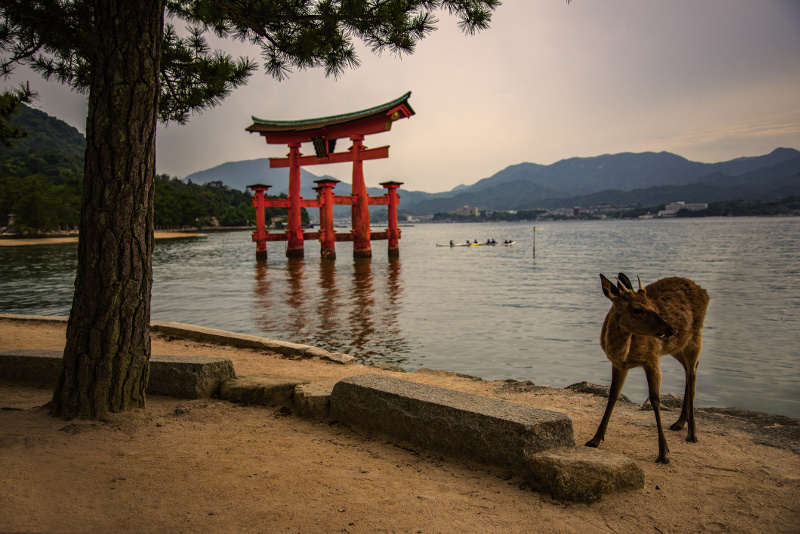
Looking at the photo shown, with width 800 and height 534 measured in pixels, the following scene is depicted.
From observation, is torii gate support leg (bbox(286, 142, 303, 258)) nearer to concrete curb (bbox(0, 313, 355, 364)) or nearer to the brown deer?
concrete curb (bbox(0, 313, 355, 364))

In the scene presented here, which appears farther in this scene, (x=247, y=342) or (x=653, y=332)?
(x=247, y=342)

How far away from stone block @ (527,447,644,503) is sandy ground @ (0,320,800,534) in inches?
2.4

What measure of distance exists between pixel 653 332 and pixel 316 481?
237 centimetres

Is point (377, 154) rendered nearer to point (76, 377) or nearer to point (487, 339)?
point (487, 339)

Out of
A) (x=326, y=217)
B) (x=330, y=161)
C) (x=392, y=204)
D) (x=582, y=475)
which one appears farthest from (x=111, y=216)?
(x=392, y=204)

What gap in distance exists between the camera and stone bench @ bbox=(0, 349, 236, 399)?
15.3 feet

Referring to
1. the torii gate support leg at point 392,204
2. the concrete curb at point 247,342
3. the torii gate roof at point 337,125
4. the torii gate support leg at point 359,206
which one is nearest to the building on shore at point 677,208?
the torii gate support leg at point 392,204

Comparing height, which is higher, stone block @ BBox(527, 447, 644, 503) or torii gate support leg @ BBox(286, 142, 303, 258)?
torii gate support leg @ BBox(286, 142, 303, 258)

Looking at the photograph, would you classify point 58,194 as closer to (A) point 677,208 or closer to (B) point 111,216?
(B) point 111,216

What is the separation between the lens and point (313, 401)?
4.28 m

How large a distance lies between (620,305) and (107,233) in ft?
12.3

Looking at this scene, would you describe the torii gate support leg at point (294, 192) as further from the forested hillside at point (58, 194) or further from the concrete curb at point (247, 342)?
the concrete curb at point (247, 342)

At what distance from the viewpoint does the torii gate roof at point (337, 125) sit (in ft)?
78.4

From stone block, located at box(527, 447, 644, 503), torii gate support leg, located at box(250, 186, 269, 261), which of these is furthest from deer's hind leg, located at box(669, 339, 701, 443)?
torii gate support leg, located at box(250, 186, 269, 261)
